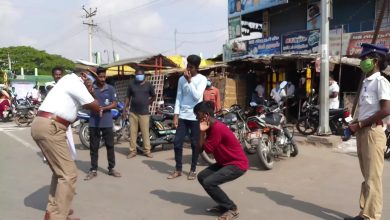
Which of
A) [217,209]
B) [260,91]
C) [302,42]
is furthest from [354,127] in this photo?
[302,42]

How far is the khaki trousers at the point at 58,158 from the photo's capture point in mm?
4039

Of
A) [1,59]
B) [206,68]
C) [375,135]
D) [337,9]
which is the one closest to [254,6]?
[337,9]

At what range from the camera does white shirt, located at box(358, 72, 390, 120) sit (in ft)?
12.7

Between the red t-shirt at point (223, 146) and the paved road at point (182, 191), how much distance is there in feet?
2.08

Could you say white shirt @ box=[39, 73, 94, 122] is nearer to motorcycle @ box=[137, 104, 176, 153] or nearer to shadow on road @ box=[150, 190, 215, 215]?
shadow on road @ box=[150, 190, 215, 215]

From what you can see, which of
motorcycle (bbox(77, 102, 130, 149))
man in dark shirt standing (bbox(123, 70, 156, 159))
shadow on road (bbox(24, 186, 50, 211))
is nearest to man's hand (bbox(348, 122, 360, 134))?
shadow on road (bbox(24, 186, 50, 211))

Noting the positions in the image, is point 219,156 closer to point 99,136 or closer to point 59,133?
point 59,133

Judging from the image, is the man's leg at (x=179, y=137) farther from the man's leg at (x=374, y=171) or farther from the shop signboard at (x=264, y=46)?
the shop signboard at (x=264, y=46)

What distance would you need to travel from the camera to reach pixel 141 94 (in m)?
7.73

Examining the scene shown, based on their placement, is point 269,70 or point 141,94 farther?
point 269,70

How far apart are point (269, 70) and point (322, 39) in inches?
261

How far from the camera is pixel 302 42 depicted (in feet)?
53.7

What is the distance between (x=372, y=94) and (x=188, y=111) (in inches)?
113

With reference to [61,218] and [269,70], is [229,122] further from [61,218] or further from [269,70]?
[269,70]
